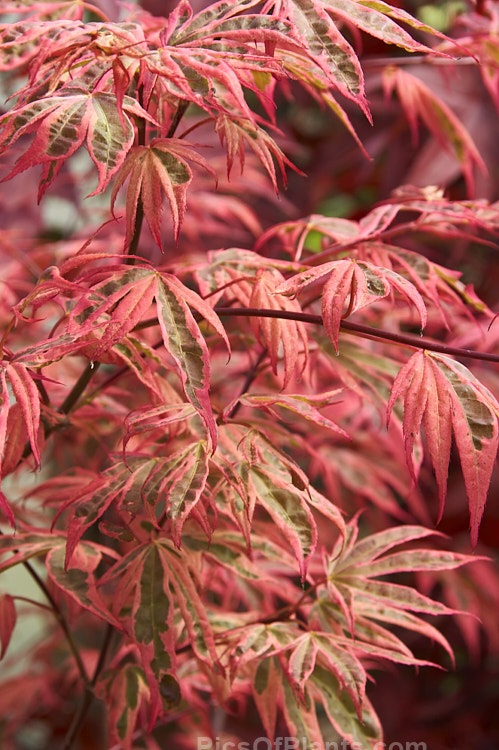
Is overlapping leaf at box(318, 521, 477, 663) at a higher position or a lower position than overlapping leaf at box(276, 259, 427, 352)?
lower

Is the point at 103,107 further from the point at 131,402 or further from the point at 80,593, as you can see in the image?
the point at 131,402

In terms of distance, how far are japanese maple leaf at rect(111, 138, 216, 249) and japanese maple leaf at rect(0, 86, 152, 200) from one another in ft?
0.09

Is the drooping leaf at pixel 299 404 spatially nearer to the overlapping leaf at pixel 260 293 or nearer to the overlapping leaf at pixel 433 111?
the overlapping leaf at pixel 260 293

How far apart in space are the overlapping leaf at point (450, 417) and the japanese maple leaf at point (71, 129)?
0.22 m

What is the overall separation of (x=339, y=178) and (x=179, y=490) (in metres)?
1.03

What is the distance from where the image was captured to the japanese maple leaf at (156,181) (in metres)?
0.44

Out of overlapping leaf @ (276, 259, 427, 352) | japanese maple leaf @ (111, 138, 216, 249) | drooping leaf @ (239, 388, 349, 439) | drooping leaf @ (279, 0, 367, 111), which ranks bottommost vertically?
drooping leaf @ (239, 388, 349, 439)

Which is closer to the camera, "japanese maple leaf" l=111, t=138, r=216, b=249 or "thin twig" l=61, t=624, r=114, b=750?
"japanese maple leaf" l=111, t=138, r=216, b=249

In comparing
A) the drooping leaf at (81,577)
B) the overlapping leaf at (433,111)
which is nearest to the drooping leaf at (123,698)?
the drooping leaf at (81,577)

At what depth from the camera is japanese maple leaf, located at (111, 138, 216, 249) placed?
438 mm

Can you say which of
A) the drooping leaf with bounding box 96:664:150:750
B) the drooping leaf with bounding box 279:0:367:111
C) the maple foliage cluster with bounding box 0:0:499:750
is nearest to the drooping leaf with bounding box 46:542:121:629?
the maple foliage cluster with bounding box 0:0:499:750

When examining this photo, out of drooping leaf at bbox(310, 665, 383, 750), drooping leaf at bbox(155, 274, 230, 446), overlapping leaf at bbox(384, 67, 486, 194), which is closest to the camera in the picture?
drooping leaf at bbox(155, 274, 230, 446)

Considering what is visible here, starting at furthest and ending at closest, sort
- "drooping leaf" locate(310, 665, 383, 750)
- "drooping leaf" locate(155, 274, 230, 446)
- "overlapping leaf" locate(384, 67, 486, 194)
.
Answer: "overlapping leaf" locate(384, 67, 486, 194), "drooping leaf" locate(310, 665, 383, 750), "drooping leaf" locate(155, 274, 230, 446)

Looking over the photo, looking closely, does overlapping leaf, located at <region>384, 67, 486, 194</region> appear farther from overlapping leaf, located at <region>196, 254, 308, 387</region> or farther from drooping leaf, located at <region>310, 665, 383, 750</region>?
drooping leaf, located at <region>310, 665, 383, 750</region>
